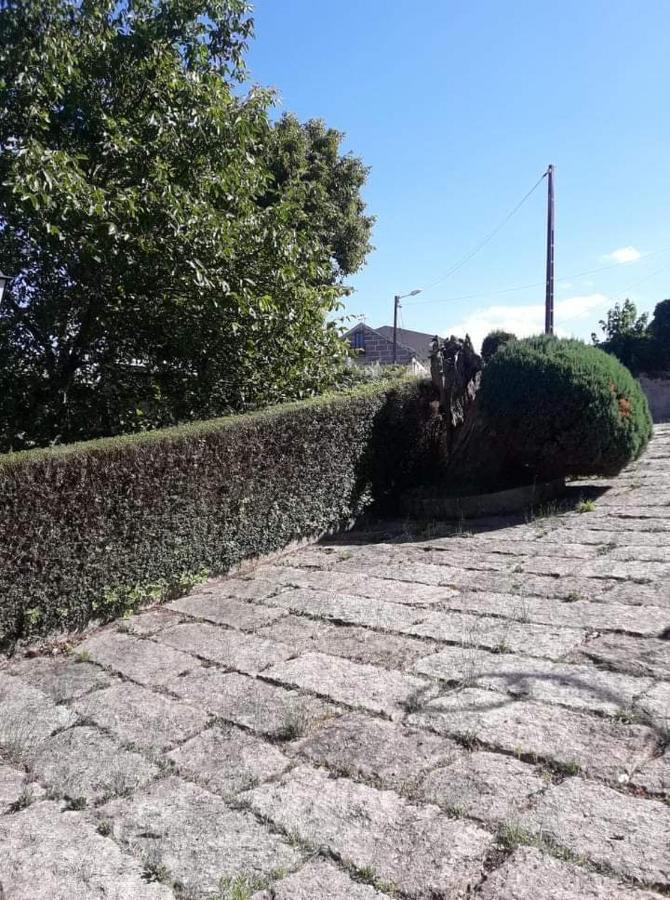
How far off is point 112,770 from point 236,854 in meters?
0.92

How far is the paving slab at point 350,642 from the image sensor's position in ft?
12.8

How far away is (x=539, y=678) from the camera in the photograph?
3.40 m

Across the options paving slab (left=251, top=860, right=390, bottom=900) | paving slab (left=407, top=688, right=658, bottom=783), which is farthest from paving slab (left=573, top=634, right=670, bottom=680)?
paving slab (left=251, top=860, right=390, bottom=900)

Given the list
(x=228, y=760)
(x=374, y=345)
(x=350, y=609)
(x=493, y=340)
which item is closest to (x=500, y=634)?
(x=350, y=609)

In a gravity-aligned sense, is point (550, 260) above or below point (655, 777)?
above

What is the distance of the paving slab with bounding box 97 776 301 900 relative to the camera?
2279 mm

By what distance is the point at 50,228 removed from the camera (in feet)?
18.8

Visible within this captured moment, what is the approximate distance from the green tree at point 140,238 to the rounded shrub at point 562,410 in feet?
7.56

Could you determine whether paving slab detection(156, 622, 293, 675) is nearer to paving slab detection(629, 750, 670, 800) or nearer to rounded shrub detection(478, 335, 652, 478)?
paving slab detection(629, 750, 670, 800)

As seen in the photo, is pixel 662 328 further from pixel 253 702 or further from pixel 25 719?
pixel 25 719

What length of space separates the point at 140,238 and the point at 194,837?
5404 millimetres

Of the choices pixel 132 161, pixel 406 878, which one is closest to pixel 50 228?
pixel 132 161

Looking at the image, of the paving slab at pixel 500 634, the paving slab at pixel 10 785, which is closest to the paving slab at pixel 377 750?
the paving slab at pixel 500 634

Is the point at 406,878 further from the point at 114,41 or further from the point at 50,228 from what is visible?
the point at 114,41
